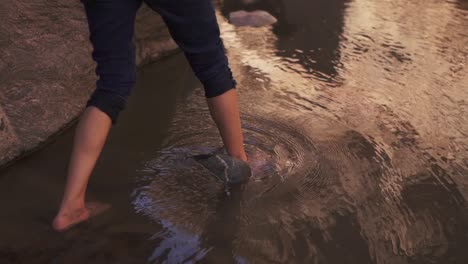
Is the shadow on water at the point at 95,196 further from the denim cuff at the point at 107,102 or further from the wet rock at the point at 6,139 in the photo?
the denim cuff at the point at 107,102

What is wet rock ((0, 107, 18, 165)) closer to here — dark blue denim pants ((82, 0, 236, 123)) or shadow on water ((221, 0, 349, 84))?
dark blue denim pants ((82, 0, 236, 123))

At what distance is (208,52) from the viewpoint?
1897mm

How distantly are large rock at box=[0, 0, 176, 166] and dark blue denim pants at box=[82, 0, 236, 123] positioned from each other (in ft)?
2.24

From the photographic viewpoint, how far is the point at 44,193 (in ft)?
6.75

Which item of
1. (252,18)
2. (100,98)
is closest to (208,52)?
(100,98)

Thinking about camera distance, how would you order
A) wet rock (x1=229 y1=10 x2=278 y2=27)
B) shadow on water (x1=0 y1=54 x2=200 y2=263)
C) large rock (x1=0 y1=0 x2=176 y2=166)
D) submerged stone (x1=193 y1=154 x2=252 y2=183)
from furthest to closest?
1. wet rock (x1=229 y1=10 x2=278 y2=27)
2. large rock (x1=0 y1=0 x2=176 y2=166)
3. submerged stone (x1=193 y1=154 x2=252 y2=183)
4. shadow on water (x1=0 y1=54 x2=200 y2=263)

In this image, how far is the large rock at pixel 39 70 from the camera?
2.38 m

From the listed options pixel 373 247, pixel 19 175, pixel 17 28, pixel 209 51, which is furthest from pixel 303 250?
pixel 17 28

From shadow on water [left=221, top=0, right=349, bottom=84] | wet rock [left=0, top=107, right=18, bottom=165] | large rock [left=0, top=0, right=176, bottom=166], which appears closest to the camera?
wet rock [left=0, top=107, right=18, bottom=165]

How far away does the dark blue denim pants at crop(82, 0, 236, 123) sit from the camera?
1.76 metres

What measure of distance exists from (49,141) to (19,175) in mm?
285

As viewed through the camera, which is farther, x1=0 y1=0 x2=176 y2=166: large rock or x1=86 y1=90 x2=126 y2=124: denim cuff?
x1=0 y1=0 x2=176 y2=166: large rock

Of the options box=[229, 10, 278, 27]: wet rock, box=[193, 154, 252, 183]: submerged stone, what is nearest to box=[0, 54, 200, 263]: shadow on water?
box=[193, 154, 252, 183]: submerged stone

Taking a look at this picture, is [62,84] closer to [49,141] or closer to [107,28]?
[49,141]
